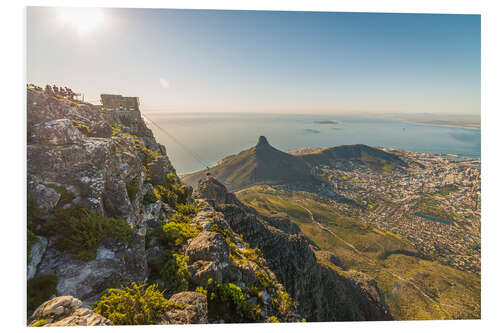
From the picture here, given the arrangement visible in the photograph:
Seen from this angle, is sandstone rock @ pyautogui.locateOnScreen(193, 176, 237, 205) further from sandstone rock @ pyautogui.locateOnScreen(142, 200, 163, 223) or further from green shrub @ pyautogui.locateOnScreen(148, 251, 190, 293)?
green shrub @ pyautogui.locateOnScreen(148, 251, 190, 293)

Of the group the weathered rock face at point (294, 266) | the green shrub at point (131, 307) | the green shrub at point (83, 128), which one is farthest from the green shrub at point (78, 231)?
the weathered rock face at point (294, 266)

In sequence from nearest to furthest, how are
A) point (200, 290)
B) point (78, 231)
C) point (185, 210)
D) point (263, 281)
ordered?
point (78, 231) < point (200, 290) < point (263, 281) < point (185, 210)

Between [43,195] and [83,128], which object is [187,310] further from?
[83,128]

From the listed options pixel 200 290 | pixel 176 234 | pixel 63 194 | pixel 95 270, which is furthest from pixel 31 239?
pixel 200 290

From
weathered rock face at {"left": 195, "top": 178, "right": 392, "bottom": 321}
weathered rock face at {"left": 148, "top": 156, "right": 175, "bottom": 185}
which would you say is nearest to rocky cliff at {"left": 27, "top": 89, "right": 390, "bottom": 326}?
weathered rock face at {"left": 148, "top": 156, "right": 175, "bottom": 185}
